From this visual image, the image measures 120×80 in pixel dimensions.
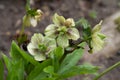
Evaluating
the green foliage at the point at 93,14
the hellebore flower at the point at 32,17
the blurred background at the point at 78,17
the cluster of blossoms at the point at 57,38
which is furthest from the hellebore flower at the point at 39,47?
the green foliage at the point at 93,14

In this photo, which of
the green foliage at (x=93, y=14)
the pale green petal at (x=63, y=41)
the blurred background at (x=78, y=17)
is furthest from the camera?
the green foliage at (x=93, y=14)

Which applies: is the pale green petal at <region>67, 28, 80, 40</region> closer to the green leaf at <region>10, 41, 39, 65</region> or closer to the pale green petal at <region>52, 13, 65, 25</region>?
the pale green petal at <region>52, 13, 65, 25</region>

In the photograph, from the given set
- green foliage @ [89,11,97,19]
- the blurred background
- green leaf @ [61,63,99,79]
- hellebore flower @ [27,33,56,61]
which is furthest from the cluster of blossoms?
green foliage @ [89,11,97,19]

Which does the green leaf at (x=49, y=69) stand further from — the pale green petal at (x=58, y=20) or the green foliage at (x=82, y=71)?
the pale green petal at (x=58, y=20)

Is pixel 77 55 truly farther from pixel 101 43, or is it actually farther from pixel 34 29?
pixel 34 29

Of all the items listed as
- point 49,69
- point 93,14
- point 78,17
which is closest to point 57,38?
point 49,69

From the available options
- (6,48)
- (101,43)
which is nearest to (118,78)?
(6,48)
